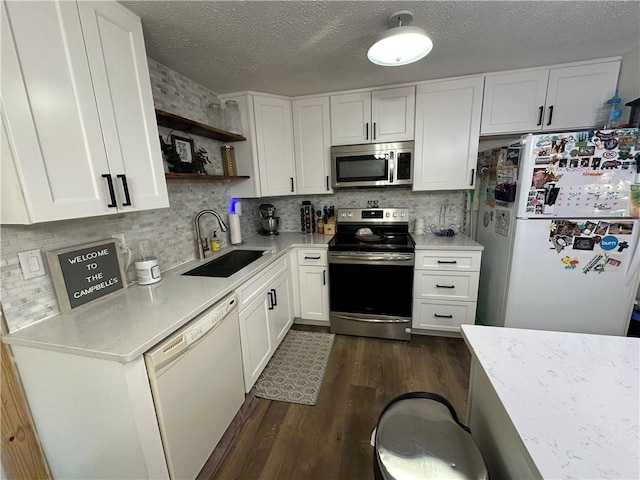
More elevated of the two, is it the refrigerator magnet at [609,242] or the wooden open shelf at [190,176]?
the wooden open shelf at [190,176]

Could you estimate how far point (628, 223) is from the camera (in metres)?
1.72

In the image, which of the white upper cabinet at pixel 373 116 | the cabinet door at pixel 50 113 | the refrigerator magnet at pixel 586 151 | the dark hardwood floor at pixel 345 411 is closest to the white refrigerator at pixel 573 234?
the refrigerator magnet at pixel 586 151

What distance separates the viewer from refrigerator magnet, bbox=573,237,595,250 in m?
1.80

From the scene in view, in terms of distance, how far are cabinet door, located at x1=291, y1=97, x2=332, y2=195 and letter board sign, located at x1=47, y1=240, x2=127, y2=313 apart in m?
1.71

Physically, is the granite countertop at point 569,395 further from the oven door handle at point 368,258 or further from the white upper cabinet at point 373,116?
the white upper cabinet at point 373,116

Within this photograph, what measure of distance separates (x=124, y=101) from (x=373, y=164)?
190 cm

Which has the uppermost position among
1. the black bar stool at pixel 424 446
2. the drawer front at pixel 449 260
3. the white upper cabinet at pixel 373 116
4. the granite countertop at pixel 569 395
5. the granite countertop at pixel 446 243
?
the white upper cabinet at pixel 373 116

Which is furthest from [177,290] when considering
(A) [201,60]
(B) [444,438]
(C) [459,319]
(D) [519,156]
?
(D) [519,156]

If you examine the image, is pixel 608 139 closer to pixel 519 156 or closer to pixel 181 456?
pixel 519 156

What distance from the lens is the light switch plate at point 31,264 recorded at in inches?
42.3

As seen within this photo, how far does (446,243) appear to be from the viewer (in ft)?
7.57

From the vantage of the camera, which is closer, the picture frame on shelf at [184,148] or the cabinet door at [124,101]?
the cabinet door at [124,101]

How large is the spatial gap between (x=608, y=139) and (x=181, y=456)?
2.98m

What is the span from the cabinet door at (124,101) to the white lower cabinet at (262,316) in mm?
771
